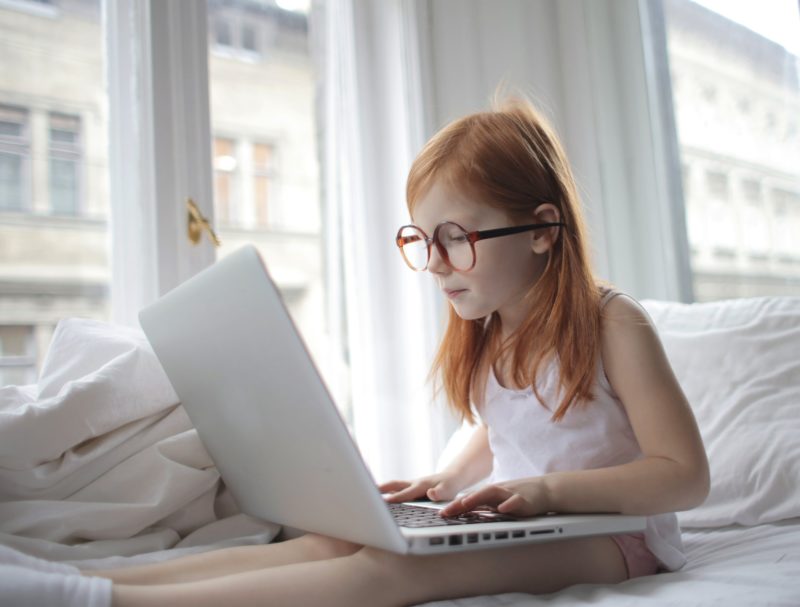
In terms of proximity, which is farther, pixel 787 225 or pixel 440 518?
pixel 787 225

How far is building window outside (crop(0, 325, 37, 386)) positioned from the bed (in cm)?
29

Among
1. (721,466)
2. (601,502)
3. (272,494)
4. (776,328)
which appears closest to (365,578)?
(272,494)

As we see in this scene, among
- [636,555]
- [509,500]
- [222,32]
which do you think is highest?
[222,32]

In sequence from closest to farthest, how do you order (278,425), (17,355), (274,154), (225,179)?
(278,425) → (17,355) → (225,179) → (274,154)

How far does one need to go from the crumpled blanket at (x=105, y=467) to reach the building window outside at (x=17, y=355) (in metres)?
0.31

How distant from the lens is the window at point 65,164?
1.47m

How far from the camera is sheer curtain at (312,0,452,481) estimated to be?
189 cm

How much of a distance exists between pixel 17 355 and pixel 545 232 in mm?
959

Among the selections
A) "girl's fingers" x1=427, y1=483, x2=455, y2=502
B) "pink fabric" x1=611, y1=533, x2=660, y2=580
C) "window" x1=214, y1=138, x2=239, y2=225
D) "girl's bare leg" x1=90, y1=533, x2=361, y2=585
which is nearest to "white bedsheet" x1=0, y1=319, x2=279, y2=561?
"girl's bare leg" x1=90, y1=533, x2=361, y2=585

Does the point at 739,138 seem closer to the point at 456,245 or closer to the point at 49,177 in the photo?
the point at 456,245

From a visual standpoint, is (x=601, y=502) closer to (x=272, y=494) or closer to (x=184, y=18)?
(x=272, y=494)

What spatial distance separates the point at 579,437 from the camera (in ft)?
3.43

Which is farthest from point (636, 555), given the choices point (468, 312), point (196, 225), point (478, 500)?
point (196, 225)

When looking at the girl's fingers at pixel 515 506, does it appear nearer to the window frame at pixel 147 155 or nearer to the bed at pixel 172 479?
the bed at pixel 172 479
